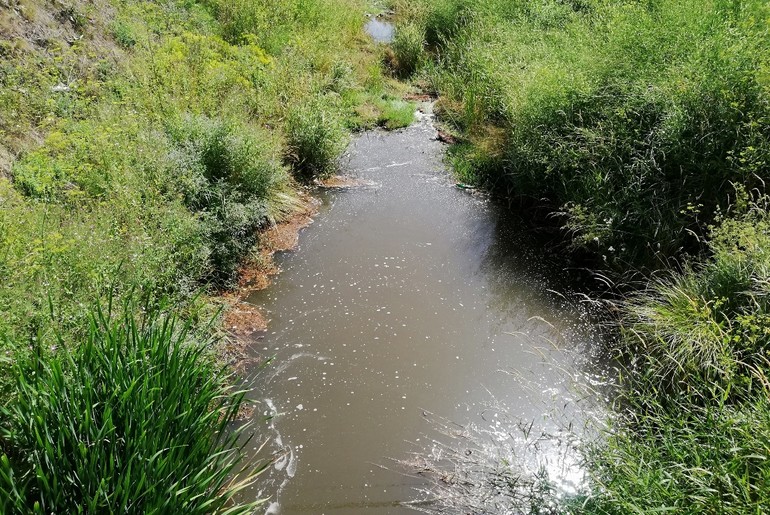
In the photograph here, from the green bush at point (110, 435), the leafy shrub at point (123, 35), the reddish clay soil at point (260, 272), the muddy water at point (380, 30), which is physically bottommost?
the reddish clay soil at point (260, 272)

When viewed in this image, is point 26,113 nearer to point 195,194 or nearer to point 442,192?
point 195,194

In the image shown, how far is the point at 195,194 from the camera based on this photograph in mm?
5727

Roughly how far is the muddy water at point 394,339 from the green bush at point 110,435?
114cm

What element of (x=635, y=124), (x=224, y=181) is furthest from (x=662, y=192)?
(x=224, y=181)

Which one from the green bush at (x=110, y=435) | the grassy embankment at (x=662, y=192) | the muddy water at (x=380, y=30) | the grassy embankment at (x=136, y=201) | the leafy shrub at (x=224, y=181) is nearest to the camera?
the green bush at (x=110, y=435)

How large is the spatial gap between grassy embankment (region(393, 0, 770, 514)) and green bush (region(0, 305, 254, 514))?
7.11 ft

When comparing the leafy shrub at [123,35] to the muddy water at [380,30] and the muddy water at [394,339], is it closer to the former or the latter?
the muddy water at [394,339]

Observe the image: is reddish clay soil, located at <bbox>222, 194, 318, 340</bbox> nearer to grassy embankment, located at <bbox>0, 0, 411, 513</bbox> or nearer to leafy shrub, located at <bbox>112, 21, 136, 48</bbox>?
grassy embankment, located at <bbox>0, 0, 411, 513</bbox>

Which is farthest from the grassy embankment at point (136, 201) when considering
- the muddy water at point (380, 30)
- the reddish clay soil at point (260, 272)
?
the muddy water at point (380, 30)

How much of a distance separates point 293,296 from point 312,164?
9.00 ft

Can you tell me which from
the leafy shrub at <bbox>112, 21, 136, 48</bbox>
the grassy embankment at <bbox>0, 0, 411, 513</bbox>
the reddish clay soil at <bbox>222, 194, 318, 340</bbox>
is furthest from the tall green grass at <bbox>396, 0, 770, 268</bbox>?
the leafy shrub at <bbox>112, 21, 136, 48</bbox>

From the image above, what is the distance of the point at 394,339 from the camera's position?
5.21 meters

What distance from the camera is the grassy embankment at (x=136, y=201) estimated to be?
269 centimetres

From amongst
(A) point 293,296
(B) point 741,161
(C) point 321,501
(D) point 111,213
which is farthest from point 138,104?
(B) point 741,161
